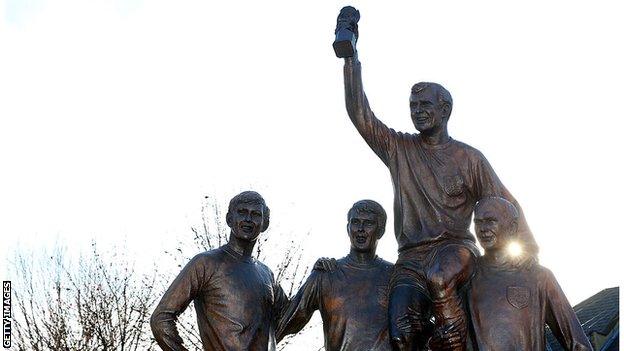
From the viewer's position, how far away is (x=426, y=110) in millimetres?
7598

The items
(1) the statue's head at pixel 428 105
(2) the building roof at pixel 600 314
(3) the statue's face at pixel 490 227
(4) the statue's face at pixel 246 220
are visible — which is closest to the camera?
(3) the statue's face at pixel 490 227

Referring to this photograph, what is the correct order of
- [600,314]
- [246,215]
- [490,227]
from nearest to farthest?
[490,227], [246,215], [600,314]

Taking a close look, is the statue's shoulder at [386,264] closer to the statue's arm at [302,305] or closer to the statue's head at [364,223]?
the statue's head at [364,223]

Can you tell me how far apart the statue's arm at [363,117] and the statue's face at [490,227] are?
1089 mm

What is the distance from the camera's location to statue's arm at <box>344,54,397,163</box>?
25.5 ft

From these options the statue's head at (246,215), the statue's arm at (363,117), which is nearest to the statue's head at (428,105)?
the statue's arm at (363,117)

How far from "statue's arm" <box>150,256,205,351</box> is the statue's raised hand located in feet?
6.42

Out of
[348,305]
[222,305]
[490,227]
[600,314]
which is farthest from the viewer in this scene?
[600,314]

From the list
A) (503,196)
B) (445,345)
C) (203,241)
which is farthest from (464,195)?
(203,241)

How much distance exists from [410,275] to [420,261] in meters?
0.15

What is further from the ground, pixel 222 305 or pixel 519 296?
pixel 222 305

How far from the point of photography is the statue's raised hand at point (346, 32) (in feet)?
25.1

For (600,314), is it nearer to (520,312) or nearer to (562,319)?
(562,319)

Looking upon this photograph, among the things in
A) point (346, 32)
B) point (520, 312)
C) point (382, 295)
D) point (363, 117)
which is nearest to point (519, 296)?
point (520, 312)
